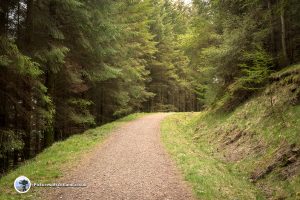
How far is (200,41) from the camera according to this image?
69.7 ft

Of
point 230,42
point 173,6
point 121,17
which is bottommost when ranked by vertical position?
point 230,42

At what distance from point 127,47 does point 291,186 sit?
57.8ft

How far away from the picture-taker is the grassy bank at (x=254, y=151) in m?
8.86

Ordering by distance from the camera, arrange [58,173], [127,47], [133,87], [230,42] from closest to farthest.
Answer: [58,173] → [230,42] → [127,47] → [133,87]

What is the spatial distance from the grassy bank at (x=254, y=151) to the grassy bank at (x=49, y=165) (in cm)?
379

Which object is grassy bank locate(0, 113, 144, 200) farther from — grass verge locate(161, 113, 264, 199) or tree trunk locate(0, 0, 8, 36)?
tree trunk locate(0, 0, 8, 36)

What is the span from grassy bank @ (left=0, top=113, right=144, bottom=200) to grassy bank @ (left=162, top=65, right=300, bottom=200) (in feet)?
12.4

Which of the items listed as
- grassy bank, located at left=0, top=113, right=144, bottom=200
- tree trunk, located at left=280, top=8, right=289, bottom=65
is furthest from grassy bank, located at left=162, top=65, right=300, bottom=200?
grassy bank, located at left=0, top=113, right=144, bottom=200

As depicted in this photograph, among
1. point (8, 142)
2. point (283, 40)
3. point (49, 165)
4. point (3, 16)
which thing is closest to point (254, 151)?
point (283, 40)

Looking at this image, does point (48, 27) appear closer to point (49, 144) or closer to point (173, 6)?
point (49, 144)

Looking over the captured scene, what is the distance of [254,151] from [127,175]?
4907 mm

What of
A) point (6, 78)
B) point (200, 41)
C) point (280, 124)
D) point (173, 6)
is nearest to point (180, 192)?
point (280, 124)

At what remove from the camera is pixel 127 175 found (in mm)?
9742

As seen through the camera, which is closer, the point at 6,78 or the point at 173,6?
the point at 6,78
